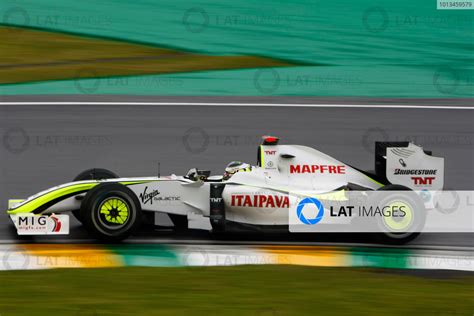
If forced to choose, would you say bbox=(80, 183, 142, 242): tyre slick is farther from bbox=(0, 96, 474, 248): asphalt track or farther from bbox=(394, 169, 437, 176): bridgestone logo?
bbox=(394, 169, 437, 176): bridgestone logo

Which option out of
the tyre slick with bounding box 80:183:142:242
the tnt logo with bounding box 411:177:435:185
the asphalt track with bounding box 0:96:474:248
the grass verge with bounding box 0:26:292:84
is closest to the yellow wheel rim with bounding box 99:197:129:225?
the tyre slick with bounding box 80:183:142:242

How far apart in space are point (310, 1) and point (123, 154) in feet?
33.3

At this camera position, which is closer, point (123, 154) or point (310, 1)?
point (123, 154)

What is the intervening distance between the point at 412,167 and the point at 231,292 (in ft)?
11.1

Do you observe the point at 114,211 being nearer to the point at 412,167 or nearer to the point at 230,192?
the point at 230,192

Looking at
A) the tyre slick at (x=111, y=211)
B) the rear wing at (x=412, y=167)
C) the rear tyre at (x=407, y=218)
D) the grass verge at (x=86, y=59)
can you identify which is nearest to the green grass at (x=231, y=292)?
the tyre slick at (x=111, y=211)

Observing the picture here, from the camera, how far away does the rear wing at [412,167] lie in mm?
→ 9758

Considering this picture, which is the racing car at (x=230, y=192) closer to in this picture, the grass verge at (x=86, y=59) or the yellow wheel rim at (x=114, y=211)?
the yellow wheel rim at (x=114, y=211)

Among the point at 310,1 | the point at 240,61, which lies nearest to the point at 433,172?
the point at 240,61

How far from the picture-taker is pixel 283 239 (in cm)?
976

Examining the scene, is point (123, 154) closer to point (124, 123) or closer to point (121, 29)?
point (124, 123)

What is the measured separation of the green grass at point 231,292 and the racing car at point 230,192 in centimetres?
106

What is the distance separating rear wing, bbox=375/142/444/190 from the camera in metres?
9.76

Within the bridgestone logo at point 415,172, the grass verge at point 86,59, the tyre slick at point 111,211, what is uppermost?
the grass verge at point 86,59
